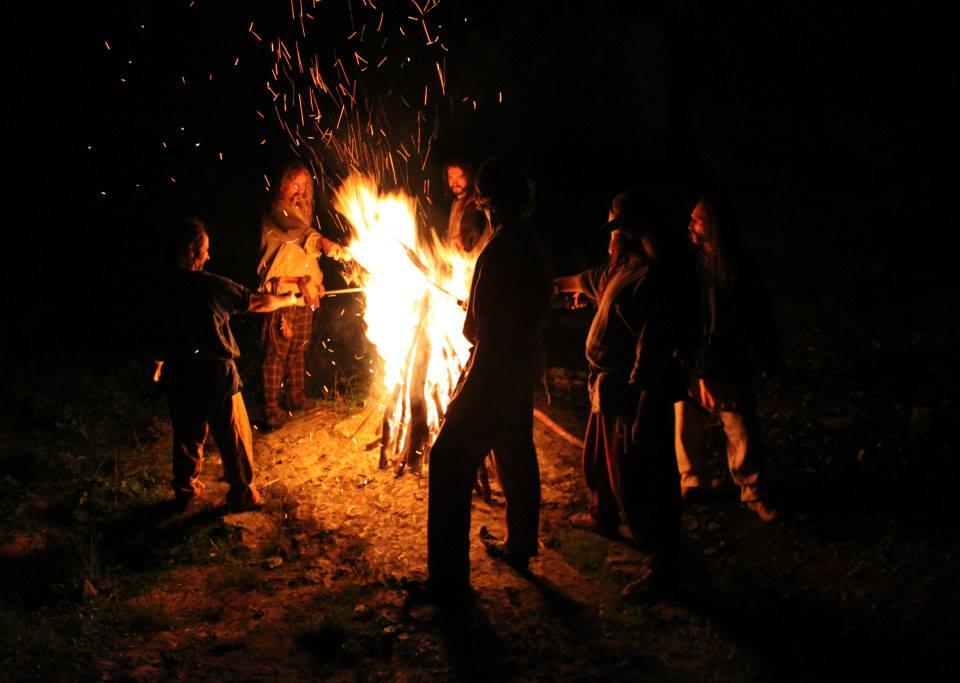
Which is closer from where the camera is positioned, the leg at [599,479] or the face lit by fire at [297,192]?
the leg at [599,479]

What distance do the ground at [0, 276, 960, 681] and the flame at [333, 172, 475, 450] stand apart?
2.61ft

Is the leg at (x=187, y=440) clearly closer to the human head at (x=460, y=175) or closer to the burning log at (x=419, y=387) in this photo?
the burning log at (x=419, y=387)

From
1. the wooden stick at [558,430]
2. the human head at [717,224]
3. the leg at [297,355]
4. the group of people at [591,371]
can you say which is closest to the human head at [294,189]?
the leg at [297,355]

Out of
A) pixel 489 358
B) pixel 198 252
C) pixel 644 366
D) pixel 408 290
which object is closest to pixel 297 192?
pixel 408 290

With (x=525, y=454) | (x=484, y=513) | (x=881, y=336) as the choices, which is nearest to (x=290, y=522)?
(x=484, y=513)

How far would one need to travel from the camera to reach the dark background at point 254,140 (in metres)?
11.0

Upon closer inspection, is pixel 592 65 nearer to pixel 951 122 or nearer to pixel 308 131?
pixel 308 131

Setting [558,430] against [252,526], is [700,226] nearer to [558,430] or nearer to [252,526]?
[558,430]

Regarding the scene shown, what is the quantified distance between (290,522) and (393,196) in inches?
102

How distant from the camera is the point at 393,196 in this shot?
5.89m

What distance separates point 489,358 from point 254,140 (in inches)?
347

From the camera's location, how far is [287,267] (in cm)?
700

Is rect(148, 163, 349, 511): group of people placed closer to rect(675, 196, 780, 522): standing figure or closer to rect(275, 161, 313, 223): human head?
rect(275, 161, 313, 223): human head

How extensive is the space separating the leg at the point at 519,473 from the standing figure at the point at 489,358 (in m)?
0.08
